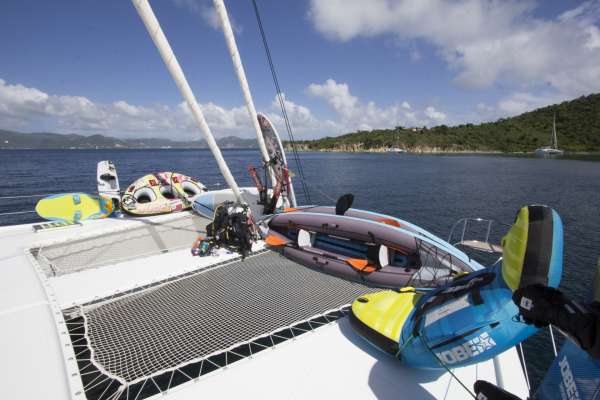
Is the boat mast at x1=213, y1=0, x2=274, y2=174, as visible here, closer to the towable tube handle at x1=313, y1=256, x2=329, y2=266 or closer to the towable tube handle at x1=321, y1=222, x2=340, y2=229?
the towable tube handle at x1=321, y1=222, x2=340, y2=229

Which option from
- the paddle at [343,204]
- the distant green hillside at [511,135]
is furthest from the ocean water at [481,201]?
the distant green hillside at [511,135]

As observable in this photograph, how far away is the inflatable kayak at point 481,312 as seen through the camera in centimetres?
182

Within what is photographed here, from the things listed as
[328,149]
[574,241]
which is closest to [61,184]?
[574,241]

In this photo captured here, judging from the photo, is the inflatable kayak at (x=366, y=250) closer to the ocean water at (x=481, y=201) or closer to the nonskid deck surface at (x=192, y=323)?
the nonskid deck surface at (x=192, y=323)

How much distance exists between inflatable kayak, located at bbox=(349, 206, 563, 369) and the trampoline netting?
17.4 feet

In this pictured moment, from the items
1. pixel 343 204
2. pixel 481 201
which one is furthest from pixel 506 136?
pixel 343 204

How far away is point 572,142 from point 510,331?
368 ft

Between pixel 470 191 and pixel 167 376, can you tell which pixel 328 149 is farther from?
pixel 167 376

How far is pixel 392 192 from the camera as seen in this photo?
2558 centimetres

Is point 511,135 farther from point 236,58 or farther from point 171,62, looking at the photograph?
point 171,62

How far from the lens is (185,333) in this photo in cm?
367

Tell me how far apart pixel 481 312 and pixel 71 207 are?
33.5ft

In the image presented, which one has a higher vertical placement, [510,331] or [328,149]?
[328,149]

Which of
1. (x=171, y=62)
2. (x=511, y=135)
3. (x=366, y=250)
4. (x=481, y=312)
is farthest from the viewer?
(x=511, y=135)
